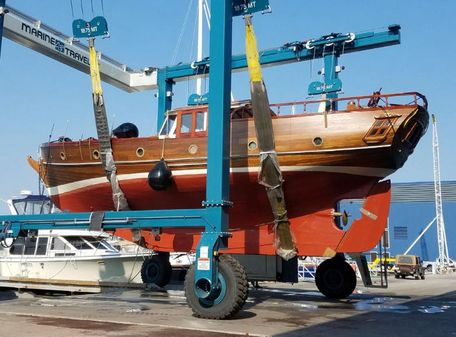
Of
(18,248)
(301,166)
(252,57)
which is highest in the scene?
(252,57)

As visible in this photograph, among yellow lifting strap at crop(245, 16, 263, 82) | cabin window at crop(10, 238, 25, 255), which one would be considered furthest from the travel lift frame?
cabin window at crop(10, 238, 25, 255)

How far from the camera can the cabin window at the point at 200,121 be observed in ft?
36.1

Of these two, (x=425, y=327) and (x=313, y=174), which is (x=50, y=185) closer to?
(x=313, y=174)

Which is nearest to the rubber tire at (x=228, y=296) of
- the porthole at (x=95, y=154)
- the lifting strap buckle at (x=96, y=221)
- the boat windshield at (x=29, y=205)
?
the lifting strap buckle at (x=96, y=221)

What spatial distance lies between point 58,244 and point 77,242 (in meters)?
0.58

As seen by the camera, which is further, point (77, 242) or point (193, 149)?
point (77, 242)

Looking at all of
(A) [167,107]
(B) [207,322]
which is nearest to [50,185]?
(A) [167,107]

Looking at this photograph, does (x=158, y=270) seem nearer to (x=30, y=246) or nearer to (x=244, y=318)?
(x=244, y=318)

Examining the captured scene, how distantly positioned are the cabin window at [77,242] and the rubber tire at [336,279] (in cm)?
758

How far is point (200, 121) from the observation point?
36.5 feet

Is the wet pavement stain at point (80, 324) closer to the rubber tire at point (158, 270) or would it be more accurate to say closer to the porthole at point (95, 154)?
the porthole at point (95, 154)

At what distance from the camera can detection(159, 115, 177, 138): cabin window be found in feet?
37.3

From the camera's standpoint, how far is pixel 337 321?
7.66 meters

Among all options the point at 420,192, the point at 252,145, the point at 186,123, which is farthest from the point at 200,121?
the point at 420,192
